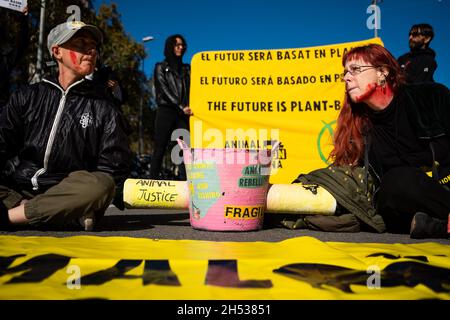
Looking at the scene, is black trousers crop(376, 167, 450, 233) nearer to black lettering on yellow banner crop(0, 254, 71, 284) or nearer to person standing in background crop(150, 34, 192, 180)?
black lettering on yellow banner crop(0, 254, 71, 284)

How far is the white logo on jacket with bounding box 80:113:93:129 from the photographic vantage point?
287 cm

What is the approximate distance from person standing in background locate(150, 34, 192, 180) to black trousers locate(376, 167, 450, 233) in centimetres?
280

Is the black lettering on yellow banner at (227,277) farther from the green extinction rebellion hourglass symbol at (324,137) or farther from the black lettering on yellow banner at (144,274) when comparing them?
the green extinction rebellion hourglass symbol at (324,137)

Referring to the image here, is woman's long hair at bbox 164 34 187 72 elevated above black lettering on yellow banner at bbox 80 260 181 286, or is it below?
above

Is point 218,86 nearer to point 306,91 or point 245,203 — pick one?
point 306,91

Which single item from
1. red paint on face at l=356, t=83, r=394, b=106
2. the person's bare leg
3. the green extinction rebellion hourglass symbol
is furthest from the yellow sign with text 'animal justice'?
the person's bare leg

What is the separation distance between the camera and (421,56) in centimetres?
482

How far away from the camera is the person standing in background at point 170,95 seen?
5137mm

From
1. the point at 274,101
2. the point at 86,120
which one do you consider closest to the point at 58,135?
the point at 86,120

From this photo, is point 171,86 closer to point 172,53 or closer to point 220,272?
point 172,53

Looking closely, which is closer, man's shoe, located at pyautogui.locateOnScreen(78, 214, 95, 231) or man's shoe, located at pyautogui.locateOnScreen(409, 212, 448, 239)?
man's shoe, located at pyautogui.locateOnScreen(409, 212, 448, 239)

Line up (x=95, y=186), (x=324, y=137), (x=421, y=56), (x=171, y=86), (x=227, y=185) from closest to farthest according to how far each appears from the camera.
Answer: (x=95, y=186) < (x=227, y=185) < (x=324, y=137) < (x=421, y=56) < (x=171, y=86)

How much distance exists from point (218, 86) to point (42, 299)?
11.7 ft

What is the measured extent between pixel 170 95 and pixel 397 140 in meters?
2.94
